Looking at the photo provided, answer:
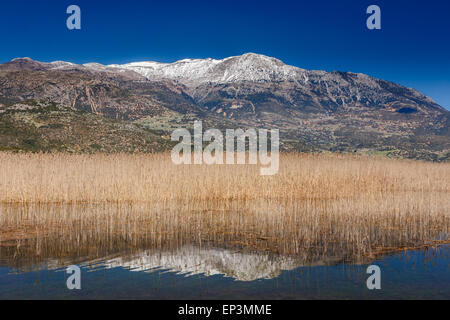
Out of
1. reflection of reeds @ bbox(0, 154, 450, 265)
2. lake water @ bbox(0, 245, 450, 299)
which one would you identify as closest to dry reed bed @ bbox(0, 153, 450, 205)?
reflection of reeds @ bbox(0, 154, 450, 265)

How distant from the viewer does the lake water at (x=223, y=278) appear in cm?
593

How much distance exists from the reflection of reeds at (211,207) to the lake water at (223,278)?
604 mm

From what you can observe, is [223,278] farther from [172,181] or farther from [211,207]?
[172,181]

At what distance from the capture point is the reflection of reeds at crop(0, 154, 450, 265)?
29.1 ft

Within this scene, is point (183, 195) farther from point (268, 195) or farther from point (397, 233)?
point (397, 233)

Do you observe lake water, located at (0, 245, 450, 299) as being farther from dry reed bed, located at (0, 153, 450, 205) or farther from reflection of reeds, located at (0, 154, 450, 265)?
dry reed bed, located at (0, 153, 450, 205)

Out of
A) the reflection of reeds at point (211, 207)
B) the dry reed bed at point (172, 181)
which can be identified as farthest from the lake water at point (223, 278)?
the dry reed bed at point (172, 181)

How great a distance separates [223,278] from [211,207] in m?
7.08

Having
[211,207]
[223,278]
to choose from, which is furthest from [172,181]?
[223,278]

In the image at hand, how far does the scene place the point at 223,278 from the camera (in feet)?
21.8

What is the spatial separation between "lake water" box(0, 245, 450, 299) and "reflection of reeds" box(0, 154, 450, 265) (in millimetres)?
604

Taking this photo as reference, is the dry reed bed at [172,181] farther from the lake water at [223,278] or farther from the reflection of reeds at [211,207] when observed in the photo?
the lake water at [223,278]
